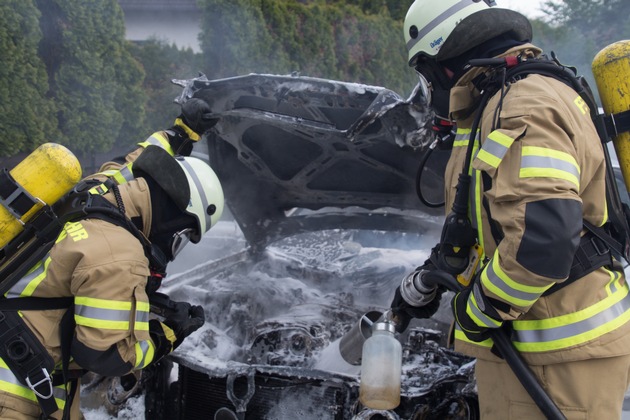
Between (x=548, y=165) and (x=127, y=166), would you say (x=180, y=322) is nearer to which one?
(x=127, y=166)

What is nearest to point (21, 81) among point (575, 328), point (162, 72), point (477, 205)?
point (162, 72)

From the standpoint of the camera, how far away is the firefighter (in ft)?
6.75

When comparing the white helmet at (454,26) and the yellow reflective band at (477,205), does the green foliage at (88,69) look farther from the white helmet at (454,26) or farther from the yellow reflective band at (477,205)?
the yellow reflective band at (477,205)

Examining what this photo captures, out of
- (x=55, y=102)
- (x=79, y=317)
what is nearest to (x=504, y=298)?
(x=79, y=317)

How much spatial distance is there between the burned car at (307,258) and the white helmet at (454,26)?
0.45m

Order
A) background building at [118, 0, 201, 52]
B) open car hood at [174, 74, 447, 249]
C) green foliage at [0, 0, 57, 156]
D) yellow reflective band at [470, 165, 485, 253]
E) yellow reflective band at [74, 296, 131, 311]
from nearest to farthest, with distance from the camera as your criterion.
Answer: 1. yellow reflective band at [470, 165, 485, 253]
2. yellow reflective band at [74, 296, 131, 311]
3. open car hood at [174, 74, 447, 249]
4. green foliage at [0, 0, 57, 156]
5. background building at [118, 0, 201, 52]

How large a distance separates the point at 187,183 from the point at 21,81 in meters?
6.82

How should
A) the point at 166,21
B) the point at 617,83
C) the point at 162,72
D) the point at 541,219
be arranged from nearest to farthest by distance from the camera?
the point at 541,219, the point at 617,83, the point at 162,72, the point at 166,21

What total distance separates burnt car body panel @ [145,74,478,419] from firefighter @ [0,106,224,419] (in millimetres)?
553

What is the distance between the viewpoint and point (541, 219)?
155 cm

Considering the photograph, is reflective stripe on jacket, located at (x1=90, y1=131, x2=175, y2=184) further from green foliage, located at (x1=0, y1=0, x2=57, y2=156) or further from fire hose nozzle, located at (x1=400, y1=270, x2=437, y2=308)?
green foliage, located at (x1=0, y1=0, x2=57, y2=156)

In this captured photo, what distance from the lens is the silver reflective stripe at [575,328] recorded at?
5.66 ft

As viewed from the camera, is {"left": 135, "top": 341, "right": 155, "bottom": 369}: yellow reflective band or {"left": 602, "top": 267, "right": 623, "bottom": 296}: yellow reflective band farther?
{"left": 135, "top": 341, "right": 155, "bottom": 369}: yellow reflective band

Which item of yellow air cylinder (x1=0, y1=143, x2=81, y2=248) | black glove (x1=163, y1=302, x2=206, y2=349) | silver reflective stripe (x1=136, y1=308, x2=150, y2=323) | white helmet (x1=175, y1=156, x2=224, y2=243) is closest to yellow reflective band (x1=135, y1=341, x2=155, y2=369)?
silver reflective stripe (x1=136, y1=308, x2=150, y2=323)
